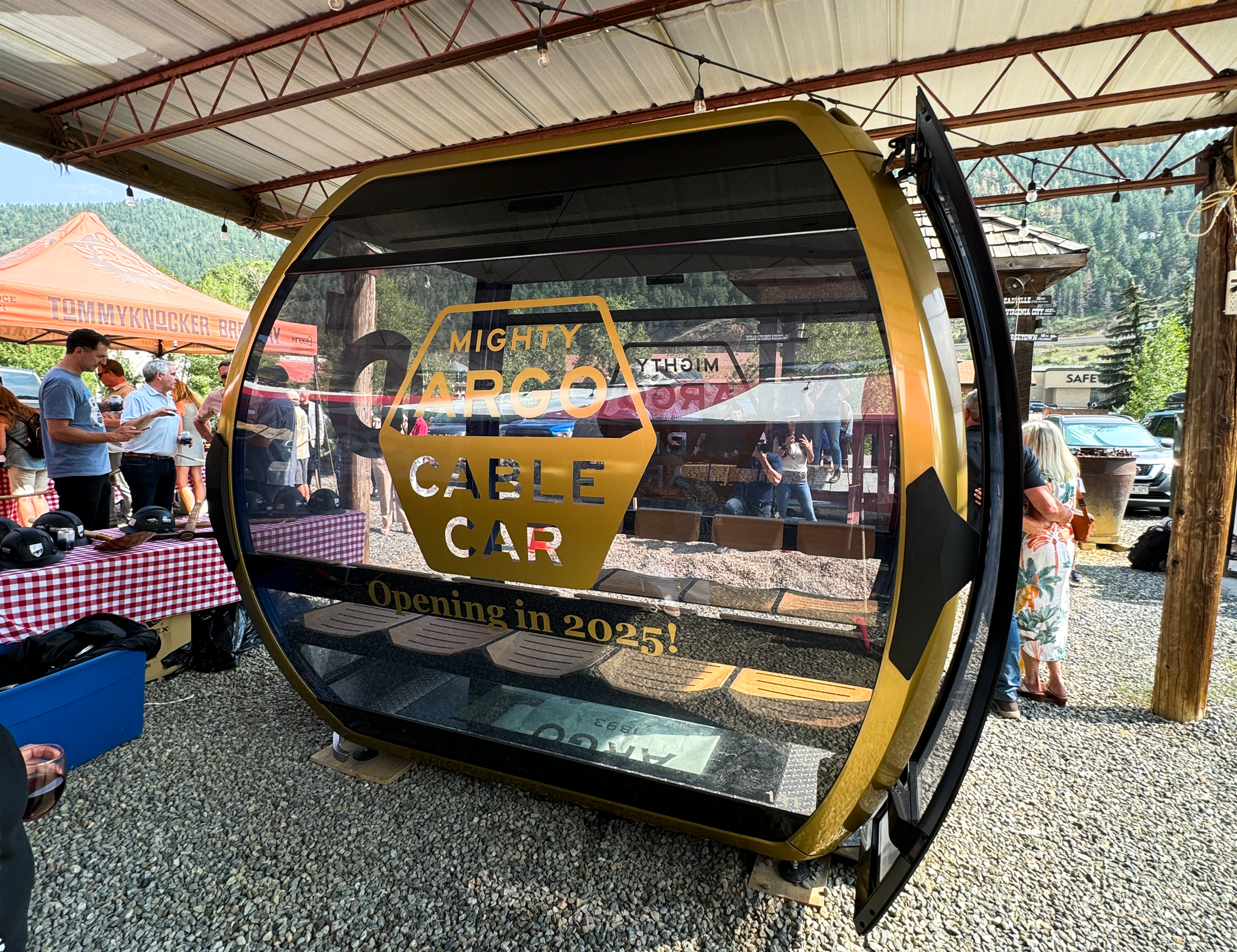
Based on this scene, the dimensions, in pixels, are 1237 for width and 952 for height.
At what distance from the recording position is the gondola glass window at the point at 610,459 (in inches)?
71.8

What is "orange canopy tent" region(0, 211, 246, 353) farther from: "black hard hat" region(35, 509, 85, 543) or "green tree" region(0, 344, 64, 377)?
"green tree" region(0, 344, 64, 377)

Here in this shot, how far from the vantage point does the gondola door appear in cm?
150

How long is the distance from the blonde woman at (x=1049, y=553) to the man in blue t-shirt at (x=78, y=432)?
18.4 ft

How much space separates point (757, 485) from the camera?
1908 mm

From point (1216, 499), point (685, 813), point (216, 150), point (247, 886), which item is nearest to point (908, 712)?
point (685, 813)

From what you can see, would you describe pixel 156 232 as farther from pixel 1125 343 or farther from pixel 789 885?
pixel 789 885

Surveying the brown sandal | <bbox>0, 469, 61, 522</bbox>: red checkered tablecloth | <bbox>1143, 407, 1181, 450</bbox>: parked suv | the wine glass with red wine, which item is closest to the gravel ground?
the brown sandal

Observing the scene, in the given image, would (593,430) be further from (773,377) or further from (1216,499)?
(1216,499)

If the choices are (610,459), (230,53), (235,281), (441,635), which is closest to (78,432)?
(230,53)

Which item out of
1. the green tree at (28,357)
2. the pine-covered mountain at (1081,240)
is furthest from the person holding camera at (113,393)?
the pine-covered mountain at (1081,240)

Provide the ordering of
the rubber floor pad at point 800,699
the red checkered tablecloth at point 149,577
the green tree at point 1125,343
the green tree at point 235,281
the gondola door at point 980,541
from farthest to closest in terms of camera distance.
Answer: the green tree at point 235,281, the green tree at point 1125,343, the red checkered tablecloth at point 149,577, the rubber floor pad at point 800,699, the gondola door at point 980,541

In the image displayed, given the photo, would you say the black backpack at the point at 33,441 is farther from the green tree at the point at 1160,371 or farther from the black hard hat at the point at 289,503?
the green tree at the point at 1160,371

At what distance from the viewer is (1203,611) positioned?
11.6ft

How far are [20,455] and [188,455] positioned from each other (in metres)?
2.12
